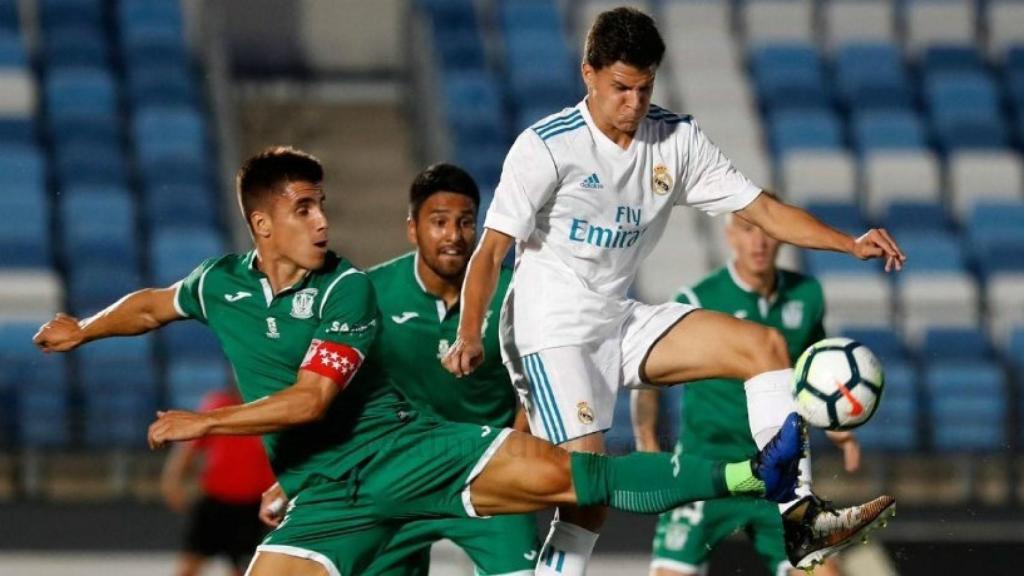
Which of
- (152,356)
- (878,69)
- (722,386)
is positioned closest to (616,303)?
(722,386)

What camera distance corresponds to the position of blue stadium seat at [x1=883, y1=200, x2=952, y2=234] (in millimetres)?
15016

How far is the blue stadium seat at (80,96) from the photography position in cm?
1484

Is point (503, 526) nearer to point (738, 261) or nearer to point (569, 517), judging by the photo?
point (569, 517)

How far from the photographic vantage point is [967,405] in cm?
1315

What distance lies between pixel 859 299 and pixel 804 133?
2200 mm

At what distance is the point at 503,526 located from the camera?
6.52 metres

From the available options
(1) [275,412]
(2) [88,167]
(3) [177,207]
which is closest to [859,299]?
(3) [177,207]

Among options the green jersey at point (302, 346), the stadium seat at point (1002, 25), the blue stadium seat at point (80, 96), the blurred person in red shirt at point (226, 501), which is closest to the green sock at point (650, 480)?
the green jersey at point (302, 346)

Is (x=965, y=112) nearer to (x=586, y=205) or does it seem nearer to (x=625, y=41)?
(x=586, y=205)

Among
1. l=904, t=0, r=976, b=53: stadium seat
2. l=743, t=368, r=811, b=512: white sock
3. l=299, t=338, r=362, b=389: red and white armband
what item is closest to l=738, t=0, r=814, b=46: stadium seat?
l=904, t=0, r=976, b=53: stadium seat

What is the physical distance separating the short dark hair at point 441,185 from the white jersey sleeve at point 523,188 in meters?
0.59

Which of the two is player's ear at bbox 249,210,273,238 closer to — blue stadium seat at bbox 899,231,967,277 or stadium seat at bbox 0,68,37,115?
stadium seat at bbox 0,68,37,115

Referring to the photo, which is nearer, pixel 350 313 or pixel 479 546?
pixel 350 313

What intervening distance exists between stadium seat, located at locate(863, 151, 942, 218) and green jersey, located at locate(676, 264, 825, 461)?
7815 millimetres
